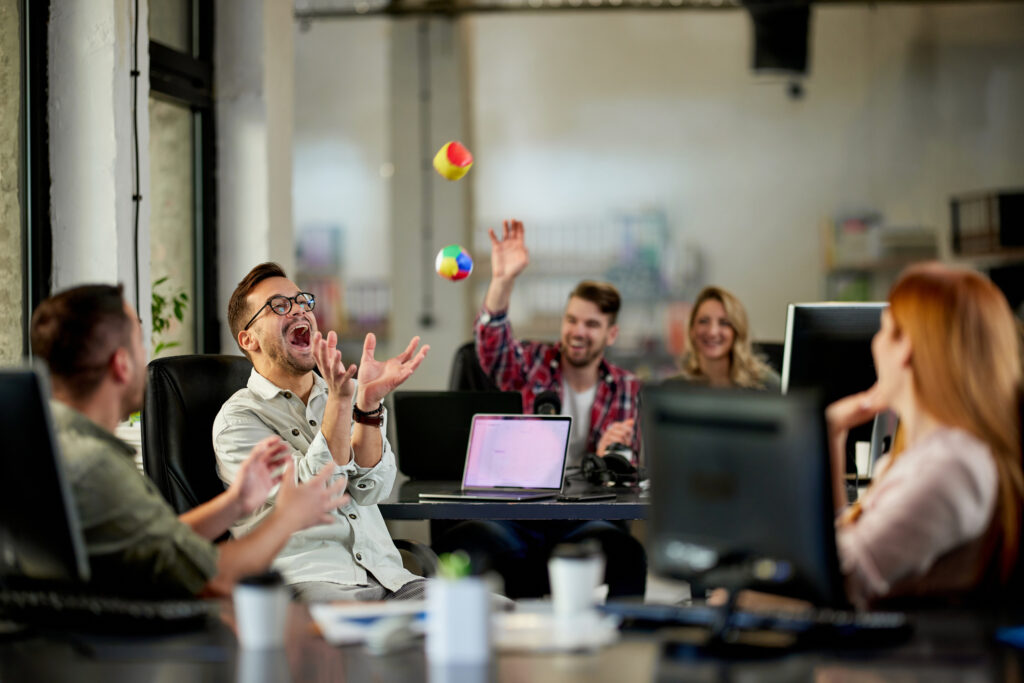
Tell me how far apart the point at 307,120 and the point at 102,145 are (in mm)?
4259

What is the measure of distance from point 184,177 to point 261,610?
3.54 metres

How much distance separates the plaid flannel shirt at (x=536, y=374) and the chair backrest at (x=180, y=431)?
1460 mm

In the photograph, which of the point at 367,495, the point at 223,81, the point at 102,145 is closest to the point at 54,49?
the point at 102,145

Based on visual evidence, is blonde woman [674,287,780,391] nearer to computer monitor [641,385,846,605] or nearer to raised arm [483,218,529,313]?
raised arm [483,218,529,313]

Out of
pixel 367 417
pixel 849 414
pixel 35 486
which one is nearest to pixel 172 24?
pixel 367 417

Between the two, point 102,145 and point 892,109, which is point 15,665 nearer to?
point 102,145

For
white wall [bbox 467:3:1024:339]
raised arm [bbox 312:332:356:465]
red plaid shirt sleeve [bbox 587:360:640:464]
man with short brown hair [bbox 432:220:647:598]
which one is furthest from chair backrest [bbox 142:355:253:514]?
white wall [bbox 467:3:1024:339]

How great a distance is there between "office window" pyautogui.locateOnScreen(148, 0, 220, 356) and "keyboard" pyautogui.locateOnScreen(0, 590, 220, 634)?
271 cm

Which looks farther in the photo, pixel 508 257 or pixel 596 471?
pixel 508 257

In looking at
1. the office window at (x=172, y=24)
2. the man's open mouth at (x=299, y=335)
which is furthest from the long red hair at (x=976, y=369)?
the office window at (x=172, y=24)

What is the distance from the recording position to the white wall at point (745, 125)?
7.47 meters

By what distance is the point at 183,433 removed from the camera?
2803 millimetres

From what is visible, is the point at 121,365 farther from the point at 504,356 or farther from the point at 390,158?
the point at 390,158

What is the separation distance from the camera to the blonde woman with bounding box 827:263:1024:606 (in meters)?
1.74
